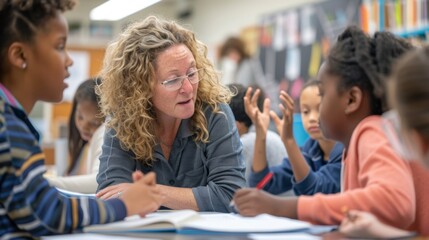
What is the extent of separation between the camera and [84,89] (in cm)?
283

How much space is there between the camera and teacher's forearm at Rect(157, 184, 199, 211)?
163cm

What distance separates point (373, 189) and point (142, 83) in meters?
0.94

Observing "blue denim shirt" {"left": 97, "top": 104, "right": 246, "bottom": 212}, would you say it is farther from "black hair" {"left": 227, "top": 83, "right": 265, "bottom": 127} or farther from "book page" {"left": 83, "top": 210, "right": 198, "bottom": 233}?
"black hair" {"left": 227, "top": 83, "right": 265, "bottom": 127}

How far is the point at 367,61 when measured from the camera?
4.19ft

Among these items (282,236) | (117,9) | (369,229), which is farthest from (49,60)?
(117,9)

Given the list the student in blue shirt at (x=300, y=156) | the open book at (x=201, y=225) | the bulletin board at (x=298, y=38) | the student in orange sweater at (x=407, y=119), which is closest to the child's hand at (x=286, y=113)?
the student in blue shirt at (x=300, y=156)

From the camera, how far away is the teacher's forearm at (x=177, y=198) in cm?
163

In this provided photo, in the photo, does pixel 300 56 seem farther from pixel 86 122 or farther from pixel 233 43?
pixel 86 122

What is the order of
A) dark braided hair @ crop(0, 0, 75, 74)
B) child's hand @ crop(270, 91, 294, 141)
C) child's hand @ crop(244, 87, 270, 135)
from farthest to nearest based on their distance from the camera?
1. child's hand @ crop(244, 87, 270, 135)
2. child's hand @ crop(270, 91, 294, 141)
3. dark braided hair @ crop(0, 0, 75, 74)

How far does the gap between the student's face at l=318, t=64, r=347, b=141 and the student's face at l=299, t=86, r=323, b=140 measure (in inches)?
39.4

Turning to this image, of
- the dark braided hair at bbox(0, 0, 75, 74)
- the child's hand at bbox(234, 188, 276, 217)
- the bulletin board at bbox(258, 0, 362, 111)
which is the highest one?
the bulletin board at bbox(258, 0, 362, 111)

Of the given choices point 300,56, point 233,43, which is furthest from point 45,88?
point 300,56

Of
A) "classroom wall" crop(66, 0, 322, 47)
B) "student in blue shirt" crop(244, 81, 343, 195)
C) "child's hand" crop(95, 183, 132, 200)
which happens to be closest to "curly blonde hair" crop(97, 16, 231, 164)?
"child's hand" crop(95, 183, 132, 200)

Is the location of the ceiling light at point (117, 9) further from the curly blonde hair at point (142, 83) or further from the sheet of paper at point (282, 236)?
the sheet of paper at point (282, 236)
